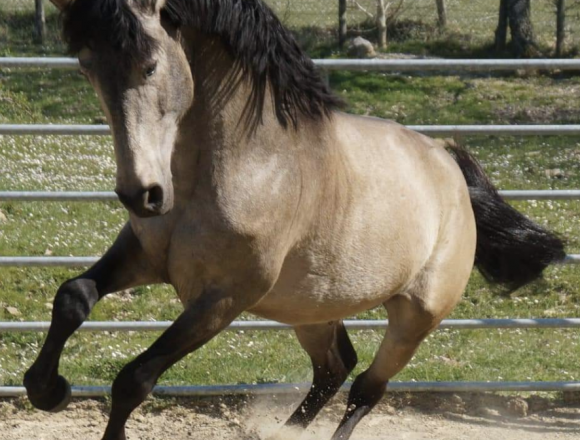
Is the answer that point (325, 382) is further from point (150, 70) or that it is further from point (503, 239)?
point (150, 70)

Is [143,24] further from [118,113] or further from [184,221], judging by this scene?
[184,221]

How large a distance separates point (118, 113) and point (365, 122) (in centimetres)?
143

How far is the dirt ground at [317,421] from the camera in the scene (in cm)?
473

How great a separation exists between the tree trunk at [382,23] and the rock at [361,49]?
1.32 ft

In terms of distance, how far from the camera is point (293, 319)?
382 cm

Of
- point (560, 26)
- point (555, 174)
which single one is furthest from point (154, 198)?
point (560, 26)

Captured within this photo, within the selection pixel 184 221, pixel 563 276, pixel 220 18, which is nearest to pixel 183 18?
pixel 220 18

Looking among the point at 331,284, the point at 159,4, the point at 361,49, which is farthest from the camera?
the point at 361,49

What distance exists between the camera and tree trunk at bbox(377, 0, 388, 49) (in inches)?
510

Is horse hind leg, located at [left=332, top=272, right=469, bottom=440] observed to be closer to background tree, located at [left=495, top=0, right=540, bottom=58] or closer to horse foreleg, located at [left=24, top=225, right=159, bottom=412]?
horse foreleg, located at [left=24, top=225, right=159, bottom=412]

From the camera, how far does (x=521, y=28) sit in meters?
12.8

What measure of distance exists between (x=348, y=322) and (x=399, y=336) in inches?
24.6

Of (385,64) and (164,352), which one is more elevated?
(385,64)

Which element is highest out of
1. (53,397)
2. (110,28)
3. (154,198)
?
(110,28)
